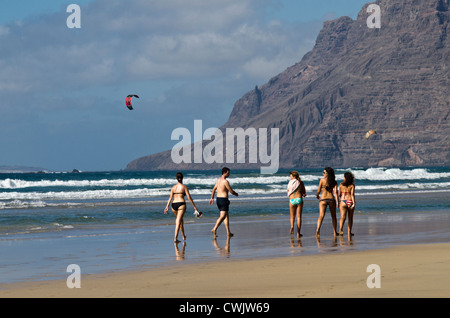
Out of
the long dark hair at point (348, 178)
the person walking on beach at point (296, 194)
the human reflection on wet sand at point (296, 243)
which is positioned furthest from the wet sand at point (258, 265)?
the long dark hair at point (348, 178)

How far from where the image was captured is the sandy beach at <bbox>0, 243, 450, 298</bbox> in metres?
7.61

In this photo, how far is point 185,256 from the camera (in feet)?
38.7

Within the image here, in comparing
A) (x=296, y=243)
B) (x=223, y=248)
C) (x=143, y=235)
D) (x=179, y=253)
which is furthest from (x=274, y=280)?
(x=143, y=235)

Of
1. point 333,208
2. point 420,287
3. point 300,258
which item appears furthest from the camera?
point 333,208

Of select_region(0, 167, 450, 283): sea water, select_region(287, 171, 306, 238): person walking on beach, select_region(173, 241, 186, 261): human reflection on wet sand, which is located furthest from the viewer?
select_region(287, 171, 306, 238): person walking on beach

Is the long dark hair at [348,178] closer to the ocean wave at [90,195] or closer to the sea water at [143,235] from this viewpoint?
the sea water at [143,235]

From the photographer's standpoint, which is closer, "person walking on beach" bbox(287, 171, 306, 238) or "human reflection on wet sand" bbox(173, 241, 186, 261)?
"human reflection on wet sand" bbox(173, 241, 186, 261)

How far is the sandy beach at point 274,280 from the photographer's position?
7605mm

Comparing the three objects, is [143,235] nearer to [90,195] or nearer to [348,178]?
[348,178]

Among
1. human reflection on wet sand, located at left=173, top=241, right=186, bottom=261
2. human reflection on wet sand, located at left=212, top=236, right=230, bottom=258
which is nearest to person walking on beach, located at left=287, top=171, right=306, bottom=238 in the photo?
human reflection on wet sand, located at left=212, top=236, right=230, bottom=258

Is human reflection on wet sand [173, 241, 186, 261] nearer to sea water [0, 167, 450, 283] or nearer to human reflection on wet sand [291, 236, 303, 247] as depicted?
sea water [0, 167, 450, 283]

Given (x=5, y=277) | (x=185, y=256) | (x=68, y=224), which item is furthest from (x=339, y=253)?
(x=68, y=224)

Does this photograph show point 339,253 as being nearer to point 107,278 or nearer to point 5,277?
point 107,278
